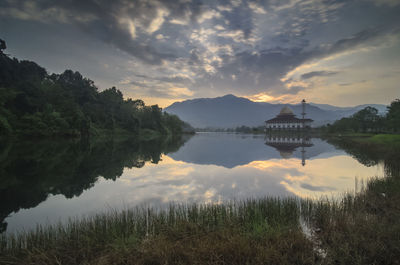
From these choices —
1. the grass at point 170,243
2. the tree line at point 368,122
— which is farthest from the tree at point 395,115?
the grass at point 170,243

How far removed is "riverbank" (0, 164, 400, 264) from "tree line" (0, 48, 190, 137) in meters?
46.6

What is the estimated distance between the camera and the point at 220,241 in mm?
4945

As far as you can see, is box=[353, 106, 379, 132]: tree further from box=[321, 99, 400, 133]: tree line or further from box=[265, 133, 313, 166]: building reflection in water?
box=[265, 133, 313, 166]: building reflection in water

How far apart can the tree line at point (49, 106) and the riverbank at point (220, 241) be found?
153 feet

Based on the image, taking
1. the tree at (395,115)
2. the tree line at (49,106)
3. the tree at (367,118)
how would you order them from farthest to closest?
the tree at (367,118) → the tree line at (49,106) → the tree at (395,115)

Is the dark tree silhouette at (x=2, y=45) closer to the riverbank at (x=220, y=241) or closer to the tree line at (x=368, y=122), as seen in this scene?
the riverbank at (x=220, y=241)

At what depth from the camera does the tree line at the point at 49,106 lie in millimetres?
44125

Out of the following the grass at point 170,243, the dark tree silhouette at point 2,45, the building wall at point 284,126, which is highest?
the dark tree silhouette at point 2,45

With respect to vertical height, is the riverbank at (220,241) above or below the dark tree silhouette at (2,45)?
below

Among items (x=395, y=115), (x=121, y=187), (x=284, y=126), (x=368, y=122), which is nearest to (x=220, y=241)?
(x=121, y=187)

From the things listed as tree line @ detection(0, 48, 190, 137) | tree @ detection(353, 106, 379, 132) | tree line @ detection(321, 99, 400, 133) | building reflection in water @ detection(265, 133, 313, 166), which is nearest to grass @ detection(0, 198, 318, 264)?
building reflection in water @ detection(265, 133, 313, 166)

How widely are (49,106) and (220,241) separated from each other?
5756cm

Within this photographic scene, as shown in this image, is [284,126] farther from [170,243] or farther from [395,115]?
[170,243]

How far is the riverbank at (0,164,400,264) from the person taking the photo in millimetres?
4379
